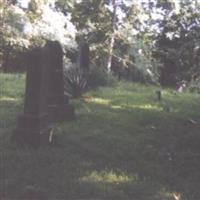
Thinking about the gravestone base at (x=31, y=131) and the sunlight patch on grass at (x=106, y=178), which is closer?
the sunlight patch on grass at (x=106, y=178)

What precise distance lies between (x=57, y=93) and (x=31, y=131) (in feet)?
7.50

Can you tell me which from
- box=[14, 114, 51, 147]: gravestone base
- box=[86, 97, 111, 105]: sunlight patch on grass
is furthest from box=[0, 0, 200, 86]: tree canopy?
box=[14, 114, 51, 147]: gravestone base

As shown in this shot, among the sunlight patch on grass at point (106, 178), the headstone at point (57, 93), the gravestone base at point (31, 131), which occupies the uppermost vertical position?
the headstone at point (57, 93)

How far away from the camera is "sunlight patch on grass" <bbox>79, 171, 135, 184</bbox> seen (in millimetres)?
6285

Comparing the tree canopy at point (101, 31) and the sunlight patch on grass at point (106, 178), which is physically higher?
the tree canopy at point (101, 31)

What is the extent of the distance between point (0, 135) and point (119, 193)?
3033 mm

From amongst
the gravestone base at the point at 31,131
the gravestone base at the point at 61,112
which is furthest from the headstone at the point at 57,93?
the gravestone base at the point at 31,131

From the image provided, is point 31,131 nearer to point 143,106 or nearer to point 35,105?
point 35,105

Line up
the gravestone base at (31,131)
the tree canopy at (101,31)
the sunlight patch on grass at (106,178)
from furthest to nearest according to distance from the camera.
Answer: the tree canopy at (101,31)
the gravestone base at (31,131)
the sunlight patch on grass at (106,178)

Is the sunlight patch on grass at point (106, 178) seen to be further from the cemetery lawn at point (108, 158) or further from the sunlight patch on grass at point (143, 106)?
the sunlight patch on grass at point (143, 106)

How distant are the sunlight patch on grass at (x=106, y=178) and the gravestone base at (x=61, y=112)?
3.23 meters

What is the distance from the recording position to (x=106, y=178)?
638 cm

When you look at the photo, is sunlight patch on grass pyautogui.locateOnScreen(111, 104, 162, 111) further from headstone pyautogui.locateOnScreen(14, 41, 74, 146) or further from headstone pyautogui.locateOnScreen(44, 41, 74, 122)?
headstone pyautogui.locateOnScreen(14, 41, 74, 146)

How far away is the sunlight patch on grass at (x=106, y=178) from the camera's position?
6.29 m
